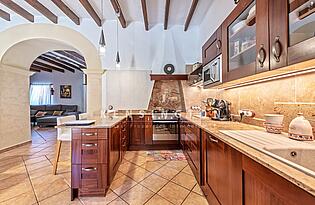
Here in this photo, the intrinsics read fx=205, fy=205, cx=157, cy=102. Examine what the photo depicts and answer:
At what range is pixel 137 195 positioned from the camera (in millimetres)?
2502

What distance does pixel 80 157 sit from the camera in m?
2.46

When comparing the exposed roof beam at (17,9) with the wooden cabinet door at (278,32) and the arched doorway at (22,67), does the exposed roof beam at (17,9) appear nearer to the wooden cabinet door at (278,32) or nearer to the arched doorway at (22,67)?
the arched doorway at (22,67)

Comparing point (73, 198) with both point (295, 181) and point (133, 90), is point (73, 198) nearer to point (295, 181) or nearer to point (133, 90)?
point (295, 181)

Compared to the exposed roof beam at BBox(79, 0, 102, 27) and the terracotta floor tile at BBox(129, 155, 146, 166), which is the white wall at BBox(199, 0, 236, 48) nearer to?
the exposed roof beam at BBox(79, 0, 102, 27)

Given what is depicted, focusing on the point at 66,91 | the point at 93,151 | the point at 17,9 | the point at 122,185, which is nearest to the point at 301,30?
the point at 93,151

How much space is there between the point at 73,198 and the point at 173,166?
5.70 ft

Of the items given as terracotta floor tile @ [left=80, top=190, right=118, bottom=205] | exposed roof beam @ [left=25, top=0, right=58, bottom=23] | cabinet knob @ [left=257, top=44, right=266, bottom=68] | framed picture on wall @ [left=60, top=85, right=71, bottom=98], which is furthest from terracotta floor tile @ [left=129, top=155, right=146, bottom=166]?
framed picture on wall @ [left=60, top=85, right=71, bottom=98]

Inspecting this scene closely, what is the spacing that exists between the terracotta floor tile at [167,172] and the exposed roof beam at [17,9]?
4107 mm

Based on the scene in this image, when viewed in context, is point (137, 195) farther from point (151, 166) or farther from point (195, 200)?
point (151, 166)

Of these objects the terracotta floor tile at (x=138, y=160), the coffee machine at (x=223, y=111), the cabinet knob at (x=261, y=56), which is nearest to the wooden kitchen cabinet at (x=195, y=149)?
the coffee machine at (x=223, y=111)

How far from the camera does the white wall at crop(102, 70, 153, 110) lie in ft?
16.8

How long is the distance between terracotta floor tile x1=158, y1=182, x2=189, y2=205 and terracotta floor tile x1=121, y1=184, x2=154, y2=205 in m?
0.17

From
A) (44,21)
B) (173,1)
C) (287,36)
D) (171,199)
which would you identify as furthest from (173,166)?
(44,21)

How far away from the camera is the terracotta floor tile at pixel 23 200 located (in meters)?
2.32
